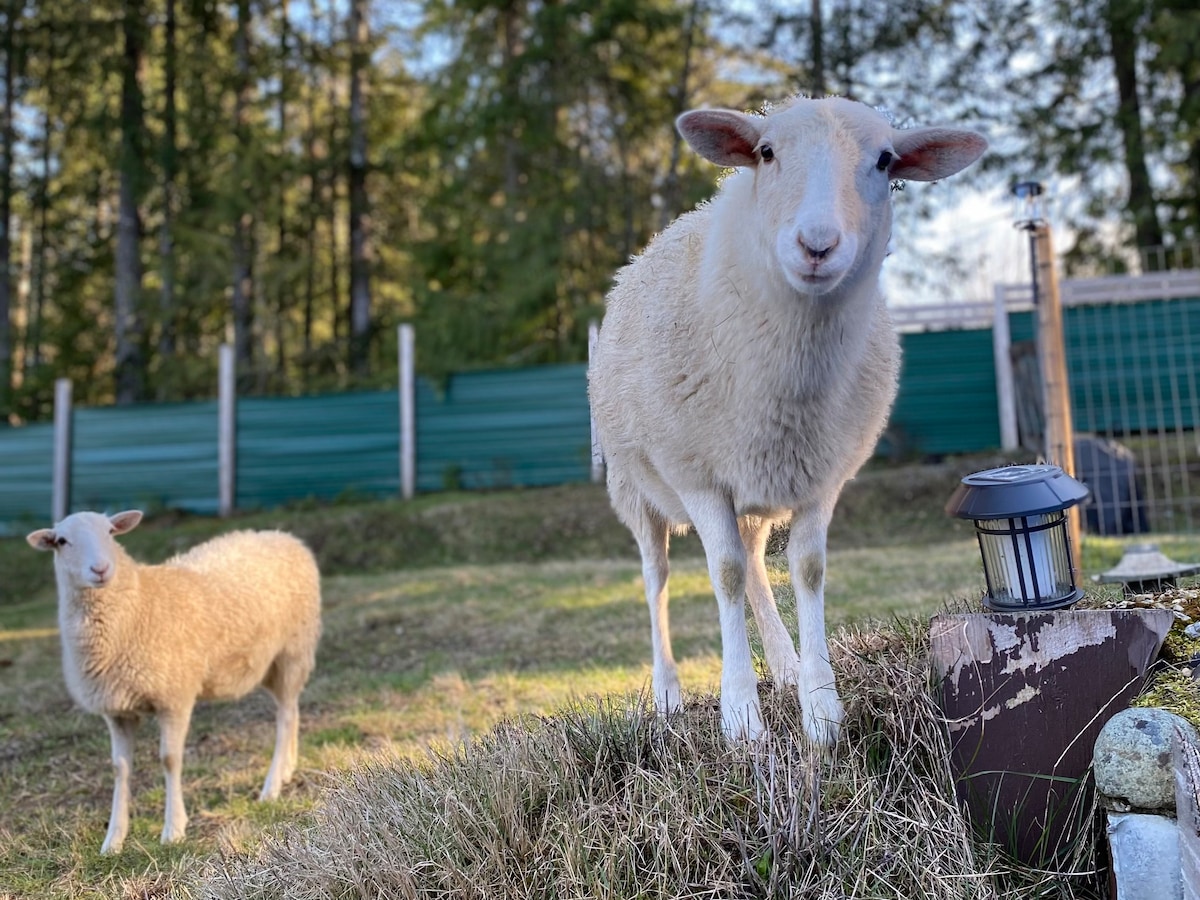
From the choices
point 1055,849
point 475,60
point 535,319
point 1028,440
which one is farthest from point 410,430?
point 1055,849

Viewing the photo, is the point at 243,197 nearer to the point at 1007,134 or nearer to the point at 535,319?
the point at 535,319

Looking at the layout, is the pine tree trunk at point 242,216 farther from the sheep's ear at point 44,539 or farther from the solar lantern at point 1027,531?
the solar lantern at point 1027,531

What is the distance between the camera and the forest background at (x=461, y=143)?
14.5 meters

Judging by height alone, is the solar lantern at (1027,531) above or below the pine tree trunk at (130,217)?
below

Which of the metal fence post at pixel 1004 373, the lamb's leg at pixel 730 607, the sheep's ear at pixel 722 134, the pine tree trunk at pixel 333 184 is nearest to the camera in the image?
the sheep's ear at pixel 722 134

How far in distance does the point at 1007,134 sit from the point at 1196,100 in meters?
2.51

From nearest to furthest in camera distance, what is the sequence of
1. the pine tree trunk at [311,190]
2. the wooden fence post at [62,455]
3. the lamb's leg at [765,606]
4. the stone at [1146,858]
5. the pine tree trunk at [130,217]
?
the stone at [1146,858], the lamb's leg at [765,606], the wooden fence post at [62,455], the pine tree trunk at [130,217], the pine tree trunk at [311,190]

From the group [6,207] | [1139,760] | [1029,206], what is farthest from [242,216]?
[1139,760]

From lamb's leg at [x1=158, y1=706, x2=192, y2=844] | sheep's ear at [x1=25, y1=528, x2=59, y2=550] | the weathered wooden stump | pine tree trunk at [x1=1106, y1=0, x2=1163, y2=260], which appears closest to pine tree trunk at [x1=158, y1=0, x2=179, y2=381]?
sheep's ear at [x1=25, y1=528, x2=59, y2=550]

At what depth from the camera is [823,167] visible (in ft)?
7.81

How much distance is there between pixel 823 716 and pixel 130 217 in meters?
17.3

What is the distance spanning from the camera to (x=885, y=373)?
3.05 meters

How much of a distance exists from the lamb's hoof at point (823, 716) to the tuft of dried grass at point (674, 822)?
0.03 m

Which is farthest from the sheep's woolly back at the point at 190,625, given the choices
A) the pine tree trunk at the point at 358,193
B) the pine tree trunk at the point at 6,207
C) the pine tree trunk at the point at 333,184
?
the pine tree trunk at the point at 6,207
